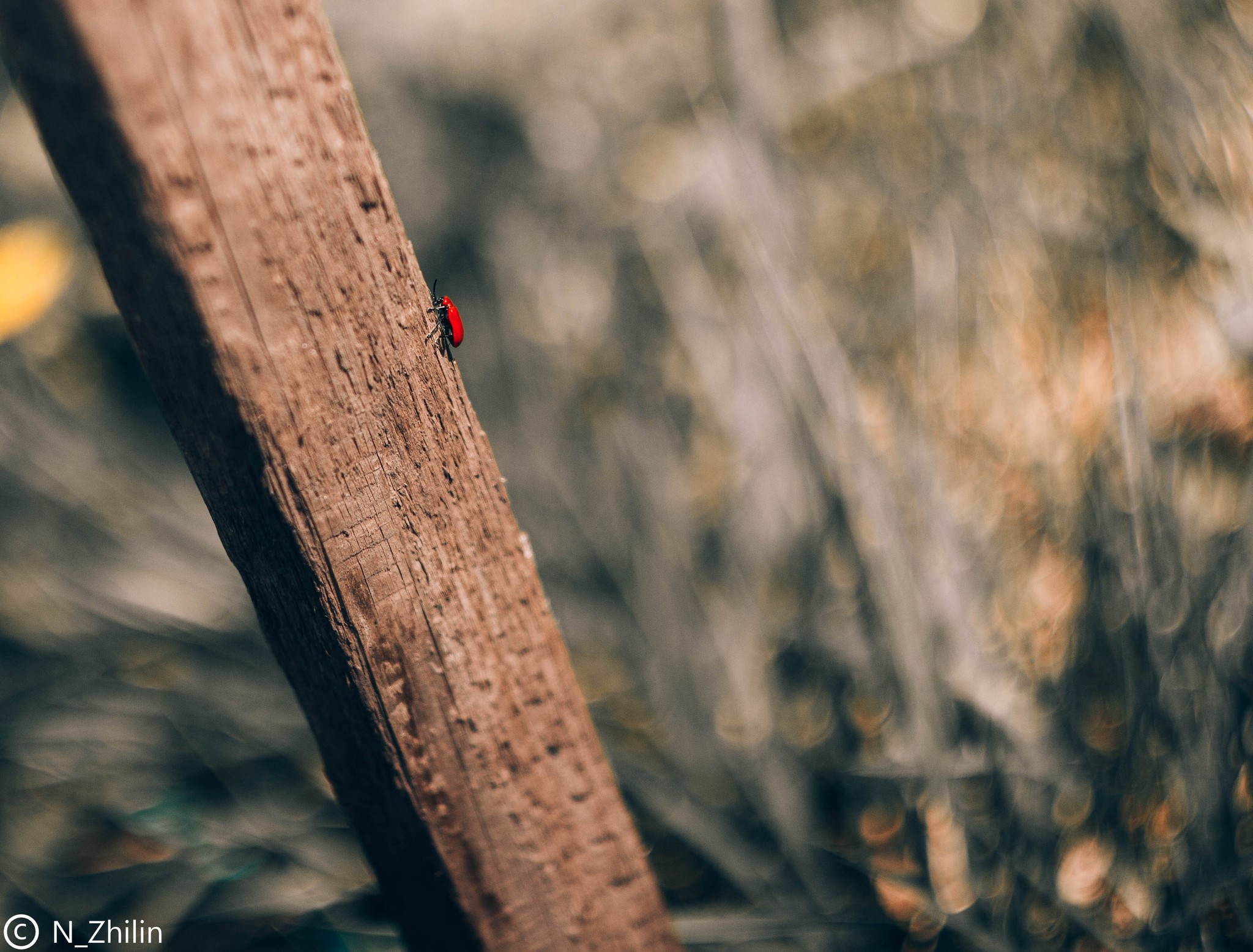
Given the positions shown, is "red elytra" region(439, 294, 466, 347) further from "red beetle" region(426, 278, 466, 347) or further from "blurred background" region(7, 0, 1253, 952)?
"blurred background" region(7, 0, 1253, 952)

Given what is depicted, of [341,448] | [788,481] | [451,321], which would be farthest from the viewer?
[788,481]

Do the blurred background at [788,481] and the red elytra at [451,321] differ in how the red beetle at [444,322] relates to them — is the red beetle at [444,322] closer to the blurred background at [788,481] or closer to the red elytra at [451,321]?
the red elytra at [451,321]

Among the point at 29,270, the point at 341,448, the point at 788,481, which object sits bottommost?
the point at 788,481

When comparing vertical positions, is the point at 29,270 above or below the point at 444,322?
above

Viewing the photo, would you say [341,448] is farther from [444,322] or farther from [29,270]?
[29,270]

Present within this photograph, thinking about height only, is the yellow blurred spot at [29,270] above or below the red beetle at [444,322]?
above

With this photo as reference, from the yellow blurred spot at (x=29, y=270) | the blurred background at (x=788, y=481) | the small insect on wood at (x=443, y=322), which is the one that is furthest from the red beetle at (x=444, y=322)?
the yellow blurred spot at (x=29, y=270)

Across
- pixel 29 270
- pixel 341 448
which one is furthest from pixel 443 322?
pixel 29 270
